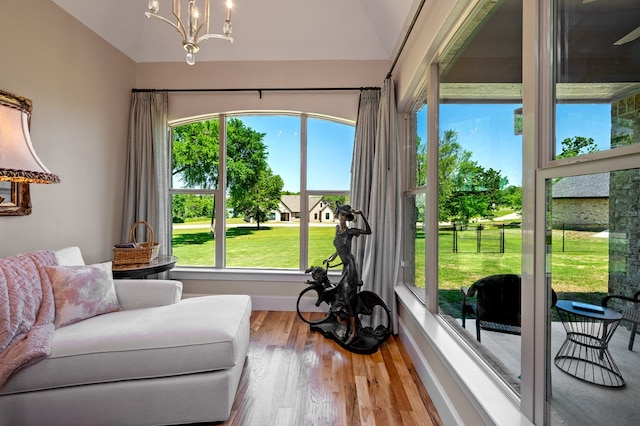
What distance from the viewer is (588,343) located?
824 millimetres

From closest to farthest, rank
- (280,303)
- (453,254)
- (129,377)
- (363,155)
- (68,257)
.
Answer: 1. (129,377)
2. (453,254)
3. (68,257)
4. (363,155)
5. (280,303)

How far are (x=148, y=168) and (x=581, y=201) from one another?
3.68m

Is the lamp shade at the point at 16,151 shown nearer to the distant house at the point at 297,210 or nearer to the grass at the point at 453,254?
→ the grass at the point at 453,254

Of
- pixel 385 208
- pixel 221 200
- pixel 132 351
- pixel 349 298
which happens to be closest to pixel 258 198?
pixel 221 200

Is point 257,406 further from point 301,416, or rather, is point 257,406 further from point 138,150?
point 138,150

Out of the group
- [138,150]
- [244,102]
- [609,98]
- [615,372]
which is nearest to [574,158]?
[609,98]

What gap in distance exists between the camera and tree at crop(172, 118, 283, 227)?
3547mm

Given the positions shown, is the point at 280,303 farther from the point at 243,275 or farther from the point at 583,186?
the point at 583,186

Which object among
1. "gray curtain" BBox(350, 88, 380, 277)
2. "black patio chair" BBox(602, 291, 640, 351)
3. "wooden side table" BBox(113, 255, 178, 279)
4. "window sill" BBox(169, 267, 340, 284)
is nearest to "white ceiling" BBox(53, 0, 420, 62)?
"gray curtain" BBox(350, 88, 380, 277)

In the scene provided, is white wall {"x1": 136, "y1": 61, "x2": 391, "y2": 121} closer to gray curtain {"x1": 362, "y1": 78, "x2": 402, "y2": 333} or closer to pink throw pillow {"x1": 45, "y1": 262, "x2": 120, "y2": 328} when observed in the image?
gray curtain {"x1": 362, "y1": 78, "x2": 402, "y2": 333}

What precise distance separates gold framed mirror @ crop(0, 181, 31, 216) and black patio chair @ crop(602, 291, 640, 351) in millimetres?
3341

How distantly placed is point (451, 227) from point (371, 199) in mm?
1123

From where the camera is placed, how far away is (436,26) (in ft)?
5.70

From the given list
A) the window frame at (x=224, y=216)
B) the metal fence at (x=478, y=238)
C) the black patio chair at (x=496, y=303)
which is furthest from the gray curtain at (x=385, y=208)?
the black patio chair at (x=496, y=303)
